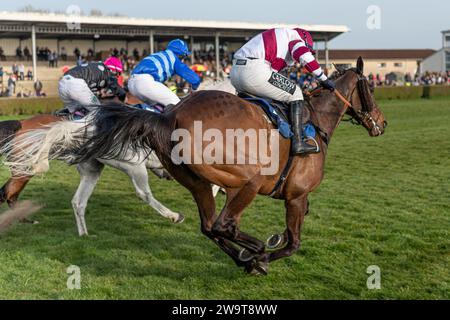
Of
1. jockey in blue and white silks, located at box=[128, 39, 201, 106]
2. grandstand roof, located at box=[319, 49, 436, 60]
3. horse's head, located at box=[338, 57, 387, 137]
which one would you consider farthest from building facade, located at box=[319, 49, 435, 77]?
horse's head, located at box=[338, 57, 387, 137]

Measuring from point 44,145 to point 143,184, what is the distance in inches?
70.6

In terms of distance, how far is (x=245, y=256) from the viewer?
4535 mm

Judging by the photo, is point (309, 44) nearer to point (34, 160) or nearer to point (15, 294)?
point (34, 160)

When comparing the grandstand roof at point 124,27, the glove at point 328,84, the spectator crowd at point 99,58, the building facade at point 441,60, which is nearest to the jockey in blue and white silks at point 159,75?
the glove at point 328,84

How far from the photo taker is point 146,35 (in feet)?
127

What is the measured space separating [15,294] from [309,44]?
3.02 metres

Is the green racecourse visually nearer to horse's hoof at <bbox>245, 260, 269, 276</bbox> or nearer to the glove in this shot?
horse's hoof at <bbox>245, 260, 269, 276</bbox>

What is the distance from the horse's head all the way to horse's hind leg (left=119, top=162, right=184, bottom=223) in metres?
2.24

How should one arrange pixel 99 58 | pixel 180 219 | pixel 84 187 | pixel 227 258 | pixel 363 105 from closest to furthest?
pixel 227 258 < pixel 363 105 < pixel 84 187 < pixel 180 219 < pixel 99 58

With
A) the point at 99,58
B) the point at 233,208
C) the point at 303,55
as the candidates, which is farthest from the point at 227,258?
the point at 99,58

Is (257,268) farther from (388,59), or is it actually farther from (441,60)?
(441,60)

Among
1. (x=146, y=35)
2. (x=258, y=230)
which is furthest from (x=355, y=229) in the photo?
(x=146, y=35)

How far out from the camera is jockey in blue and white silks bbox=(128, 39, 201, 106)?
6406 millimetres

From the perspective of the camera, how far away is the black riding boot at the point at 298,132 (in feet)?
14.9
